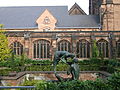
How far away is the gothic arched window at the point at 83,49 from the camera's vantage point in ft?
108

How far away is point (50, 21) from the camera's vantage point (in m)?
38.1

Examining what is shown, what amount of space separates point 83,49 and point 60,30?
6.76 metres

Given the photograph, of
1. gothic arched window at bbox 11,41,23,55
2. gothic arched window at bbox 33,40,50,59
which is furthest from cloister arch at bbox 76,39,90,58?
gothic arched window at bbox 11,41,23,55

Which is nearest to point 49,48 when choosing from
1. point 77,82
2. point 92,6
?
point 92,6

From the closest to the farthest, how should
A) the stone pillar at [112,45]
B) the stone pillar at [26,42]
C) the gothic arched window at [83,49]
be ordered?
the stone pillar at [112,45] < the stone pillar at [26,42] < the gothic arched window at [83,49]

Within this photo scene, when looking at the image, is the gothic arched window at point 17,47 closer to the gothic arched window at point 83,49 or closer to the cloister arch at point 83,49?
the cloister arch at point 83,49

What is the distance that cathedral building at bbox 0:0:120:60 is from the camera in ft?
107

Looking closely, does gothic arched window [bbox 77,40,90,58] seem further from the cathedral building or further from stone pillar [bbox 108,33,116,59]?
stone pillar [bbox 108,33,116,59]

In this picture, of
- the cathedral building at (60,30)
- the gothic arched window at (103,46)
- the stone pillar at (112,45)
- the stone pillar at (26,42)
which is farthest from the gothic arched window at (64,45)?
the stone pillar at (112,45)

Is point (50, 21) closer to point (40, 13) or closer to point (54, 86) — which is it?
point (40, 13)

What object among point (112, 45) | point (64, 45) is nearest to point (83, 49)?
point (64, 45)

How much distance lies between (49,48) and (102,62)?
9.53 m

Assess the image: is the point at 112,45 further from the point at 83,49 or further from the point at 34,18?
the point at 34,18

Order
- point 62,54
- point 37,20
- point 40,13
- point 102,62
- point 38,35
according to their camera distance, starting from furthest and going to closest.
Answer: point 40,13
point 37,20
point 38,35
point 102,62
point 62,54
